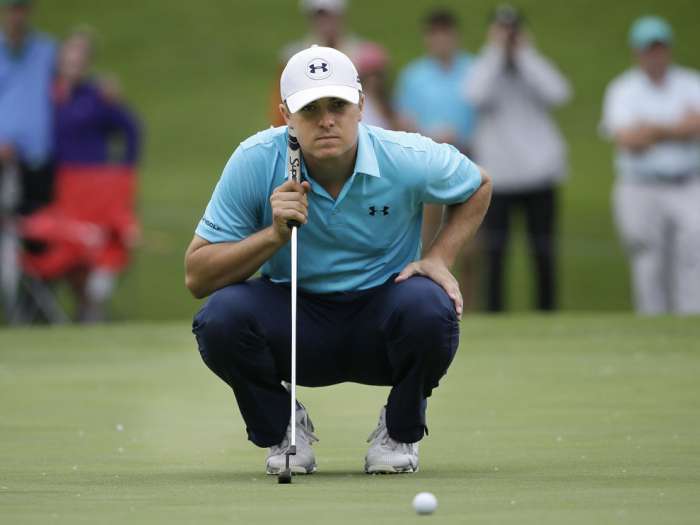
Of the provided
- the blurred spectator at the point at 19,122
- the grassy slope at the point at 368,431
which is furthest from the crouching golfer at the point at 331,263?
the blurred spectator at the point at 19,122

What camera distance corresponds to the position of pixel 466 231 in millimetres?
6641

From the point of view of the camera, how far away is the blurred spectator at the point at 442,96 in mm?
14570

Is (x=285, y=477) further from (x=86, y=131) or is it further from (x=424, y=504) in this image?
(x=86, y=131)

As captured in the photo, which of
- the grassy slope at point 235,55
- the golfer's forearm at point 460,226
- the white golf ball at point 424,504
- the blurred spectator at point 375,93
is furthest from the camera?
the grassy slope at point 235,55

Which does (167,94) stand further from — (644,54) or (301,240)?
(301,240)

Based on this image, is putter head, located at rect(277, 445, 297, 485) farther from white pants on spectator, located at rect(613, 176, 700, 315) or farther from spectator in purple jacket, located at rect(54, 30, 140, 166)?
spectator in purple jacket, located at rect(54, 30, 140, 166)

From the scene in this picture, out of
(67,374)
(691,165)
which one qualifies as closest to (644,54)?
(691,165)

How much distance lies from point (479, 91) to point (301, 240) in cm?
784

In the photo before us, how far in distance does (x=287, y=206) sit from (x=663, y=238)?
27.4 feet

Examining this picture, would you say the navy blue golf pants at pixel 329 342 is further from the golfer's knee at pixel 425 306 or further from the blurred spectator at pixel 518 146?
the blurred spectator at pixel 518 146

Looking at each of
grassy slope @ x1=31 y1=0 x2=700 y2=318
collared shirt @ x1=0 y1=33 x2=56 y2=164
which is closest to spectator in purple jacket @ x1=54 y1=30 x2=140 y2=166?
collared shirt @ x1=0 y1=33 x2=56 y2=164


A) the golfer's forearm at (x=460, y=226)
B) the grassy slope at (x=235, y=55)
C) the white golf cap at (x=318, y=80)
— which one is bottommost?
the golfer's forearm at (x=460, y=226)

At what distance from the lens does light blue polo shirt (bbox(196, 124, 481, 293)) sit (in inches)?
247

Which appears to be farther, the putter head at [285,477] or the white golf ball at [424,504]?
the putter head at [285,477]
